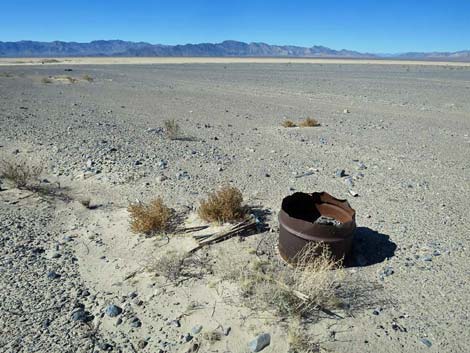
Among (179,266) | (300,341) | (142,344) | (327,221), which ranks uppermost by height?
(327,221)

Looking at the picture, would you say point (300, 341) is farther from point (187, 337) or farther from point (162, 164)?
point (162, 164)

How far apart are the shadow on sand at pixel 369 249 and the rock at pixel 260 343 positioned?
1.61 m

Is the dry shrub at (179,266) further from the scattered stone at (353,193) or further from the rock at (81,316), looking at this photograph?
the scattered stone at (353,193)

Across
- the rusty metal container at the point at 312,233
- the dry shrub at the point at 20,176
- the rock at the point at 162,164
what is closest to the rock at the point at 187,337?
the rusty metal container at the point at 312,233

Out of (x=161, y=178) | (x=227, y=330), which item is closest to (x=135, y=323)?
(x=227, y=330)

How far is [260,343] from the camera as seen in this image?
3543mm

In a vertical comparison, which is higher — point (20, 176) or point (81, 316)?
point (20, 176)

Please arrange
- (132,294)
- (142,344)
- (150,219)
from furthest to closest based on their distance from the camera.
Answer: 1. (150,219)
2. (132,294)
3. (142,344)

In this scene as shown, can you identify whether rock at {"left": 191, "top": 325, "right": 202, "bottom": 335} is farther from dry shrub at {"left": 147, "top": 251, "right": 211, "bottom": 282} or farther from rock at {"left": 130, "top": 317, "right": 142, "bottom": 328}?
dry shrub at {"left": 147, "top": 251, "right": 211, "bottom": 282}

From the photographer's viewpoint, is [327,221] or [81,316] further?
[327,221]

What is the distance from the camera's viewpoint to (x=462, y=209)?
6383 mm

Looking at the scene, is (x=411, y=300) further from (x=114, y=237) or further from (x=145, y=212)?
(x=114, y=237)

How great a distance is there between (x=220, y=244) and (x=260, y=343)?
5.75 ft

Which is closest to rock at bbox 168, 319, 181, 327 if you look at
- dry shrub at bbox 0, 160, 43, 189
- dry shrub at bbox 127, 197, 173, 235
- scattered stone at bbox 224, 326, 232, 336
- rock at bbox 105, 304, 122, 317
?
scattered stone at bbox 224, 326, 232, 336
